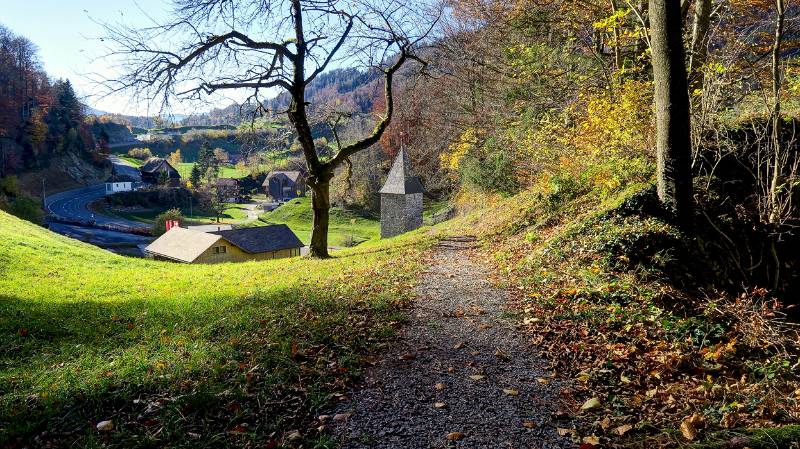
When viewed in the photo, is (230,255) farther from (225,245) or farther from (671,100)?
(671,100)

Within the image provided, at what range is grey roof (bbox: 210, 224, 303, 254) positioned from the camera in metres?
32.3

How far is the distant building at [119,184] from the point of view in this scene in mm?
73312

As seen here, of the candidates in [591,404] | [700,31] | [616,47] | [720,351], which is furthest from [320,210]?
[591,404]

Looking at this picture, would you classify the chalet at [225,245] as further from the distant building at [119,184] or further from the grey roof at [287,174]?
the grey roof at [287,174]

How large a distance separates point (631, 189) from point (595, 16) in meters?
8.23

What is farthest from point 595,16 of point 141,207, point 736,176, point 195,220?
point 141,207

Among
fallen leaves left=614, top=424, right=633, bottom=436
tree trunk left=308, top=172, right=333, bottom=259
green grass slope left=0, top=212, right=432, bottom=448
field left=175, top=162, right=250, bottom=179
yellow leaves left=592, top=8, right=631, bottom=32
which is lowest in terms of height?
fallen leaves left=614, top=424, right=633, bottom=436

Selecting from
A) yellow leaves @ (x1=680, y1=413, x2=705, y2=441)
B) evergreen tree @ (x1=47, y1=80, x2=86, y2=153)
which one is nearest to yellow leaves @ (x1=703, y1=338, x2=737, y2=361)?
yellow leaves @ (x1=680, y1=413, x2=705, y2=441)

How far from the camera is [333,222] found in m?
56.5

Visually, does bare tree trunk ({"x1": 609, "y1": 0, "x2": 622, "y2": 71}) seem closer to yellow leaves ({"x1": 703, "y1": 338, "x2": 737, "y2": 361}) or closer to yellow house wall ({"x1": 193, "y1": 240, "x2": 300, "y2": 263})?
yellow leaves ({"x1": 703, "y1": 338, "x2": 737, "y2": 361})

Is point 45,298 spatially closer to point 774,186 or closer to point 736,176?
point 774,186

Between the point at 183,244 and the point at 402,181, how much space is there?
1613 centimetres

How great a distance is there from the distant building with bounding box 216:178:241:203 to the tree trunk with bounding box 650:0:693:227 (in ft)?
258

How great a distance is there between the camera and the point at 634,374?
4.70 meters
